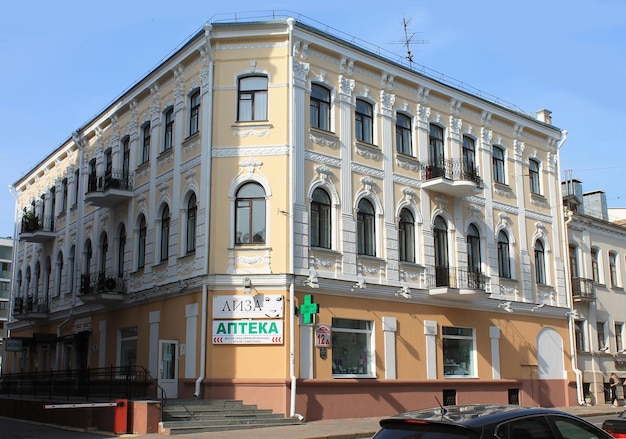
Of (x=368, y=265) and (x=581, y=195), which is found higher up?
(x=581, y=195)

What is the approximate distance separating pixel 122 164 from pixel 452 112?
1414cm

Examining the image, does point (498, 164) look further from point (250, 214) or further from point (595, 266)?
point (250, 214)

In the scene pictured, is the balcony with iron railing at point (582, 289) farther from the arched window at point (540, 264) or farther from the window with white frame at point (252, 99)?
the window with white frame at point (252, 99)

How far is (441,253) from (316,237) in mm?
6382

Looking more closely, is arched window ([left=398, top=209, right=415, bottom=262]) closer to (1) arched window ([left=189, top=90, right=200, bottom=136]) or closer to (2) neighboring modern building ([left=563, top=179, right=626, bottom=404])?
(1) arched window ([left=189, top=90, right=200, bottom=136])

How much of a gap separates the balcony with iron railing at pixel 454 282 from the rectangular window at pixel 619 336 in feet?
39.5

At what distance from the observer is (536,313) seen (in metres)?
31.3

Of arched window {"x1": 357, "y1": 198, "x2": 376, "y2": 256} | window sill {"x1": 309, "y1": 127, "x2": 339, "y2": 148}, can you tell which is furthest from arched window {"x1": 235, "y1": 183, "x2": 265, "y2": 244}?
arched window {"x1": 357, "y1": 198, "x2": 376, "y2": 256}

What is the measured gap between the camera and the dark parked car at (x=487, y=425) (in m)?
6.80

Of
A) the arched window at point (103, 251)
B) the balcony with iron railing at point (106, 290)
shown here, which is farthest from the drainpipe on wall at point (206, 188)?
the arched window at point (103, 251)

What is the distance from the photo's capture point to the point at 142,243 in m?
28.4

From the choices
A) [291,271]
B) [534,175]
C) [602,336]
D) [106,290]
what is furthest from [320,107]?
[602,336]

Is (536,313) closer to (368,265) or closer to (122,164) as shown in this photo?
(368,265)

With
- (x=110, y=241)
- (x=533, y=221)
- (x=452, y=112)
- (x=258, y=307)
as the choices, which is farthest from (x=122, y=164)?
(x=533, y=221)
